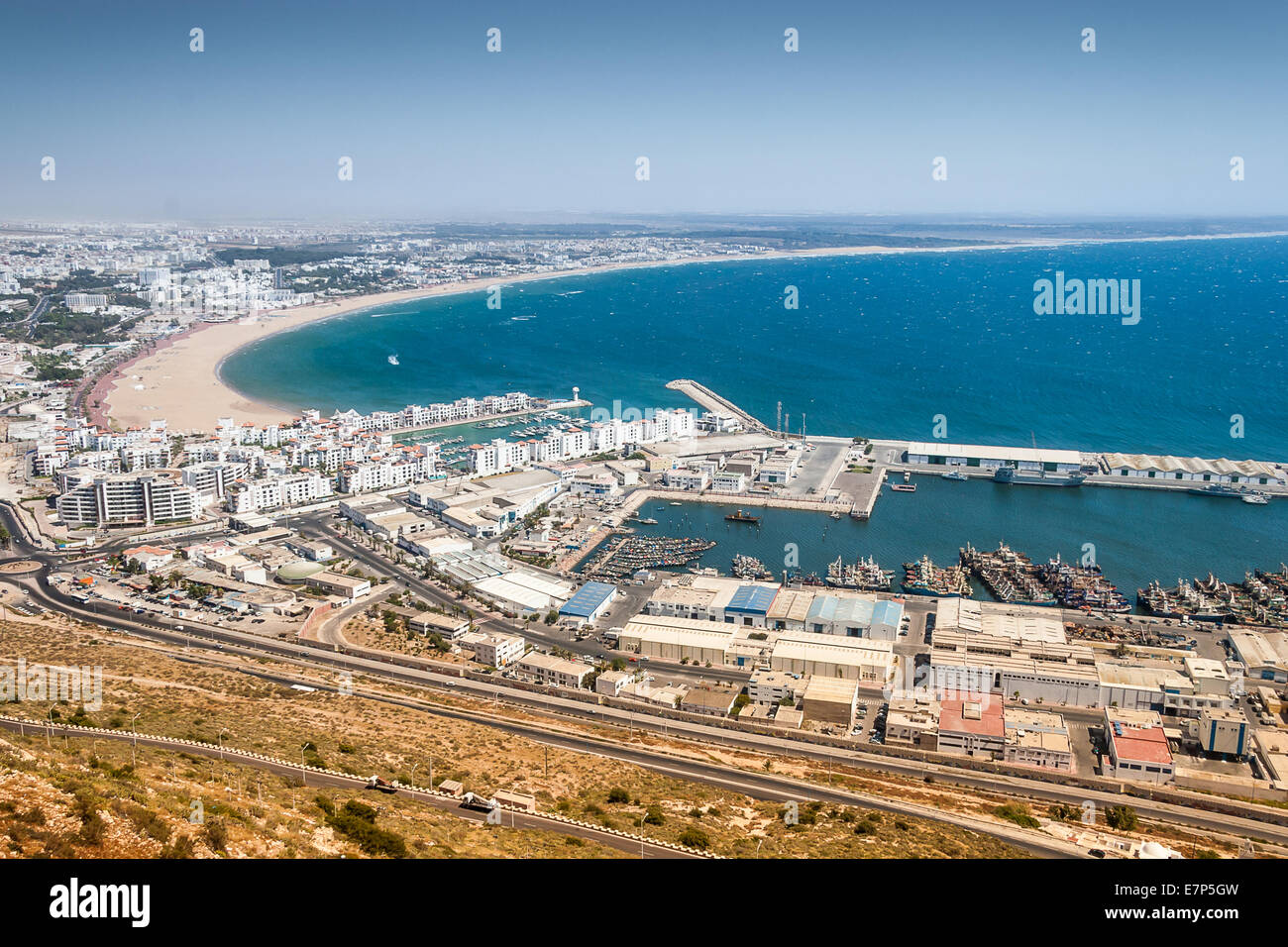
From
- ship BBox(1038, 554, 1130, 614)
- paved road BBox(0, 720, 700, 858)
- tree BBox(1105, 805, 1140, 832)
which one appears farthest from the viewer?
ship BBox(1038, 554, 1130, 614)

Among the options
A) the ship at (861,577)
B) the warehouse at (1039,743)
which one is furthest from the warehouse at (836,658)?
the ship at (861,577)

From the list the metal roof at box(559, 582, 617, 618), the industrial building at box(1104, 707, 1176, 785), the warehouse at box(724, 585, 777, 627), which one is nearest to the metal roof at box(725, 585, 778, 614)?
the warehouse at box(724, 585, 777, 627)

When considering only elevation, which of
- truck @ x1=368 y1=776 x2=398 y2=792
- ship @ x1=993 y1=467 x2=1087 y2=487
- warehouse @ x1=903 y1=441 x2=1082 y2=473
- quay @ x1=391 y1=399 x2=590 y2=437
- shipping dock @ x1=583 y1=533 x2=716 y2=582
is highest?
quay @ x1=391 y1=399 x2=590 y2=437

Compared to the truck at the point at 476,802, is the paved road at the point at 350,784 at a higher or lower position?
higher

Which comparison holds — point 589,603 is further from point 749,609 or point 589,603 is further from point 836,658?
point 836,658

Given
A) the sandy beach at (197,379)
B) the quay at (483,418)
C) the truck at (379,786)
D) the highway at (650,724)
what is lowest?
the highway at (650,724)

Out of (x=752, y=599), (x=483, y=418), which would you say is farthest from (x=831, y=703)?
(x=483, y=418)

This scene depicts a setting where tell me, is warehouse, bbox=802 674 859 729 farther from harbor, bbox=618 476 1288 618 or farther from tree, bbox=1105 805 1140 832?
harbor, bbox=618 476 1288 618

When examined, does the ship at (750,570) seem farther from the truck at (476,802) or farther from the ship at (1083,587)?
the truck at (476,802)
